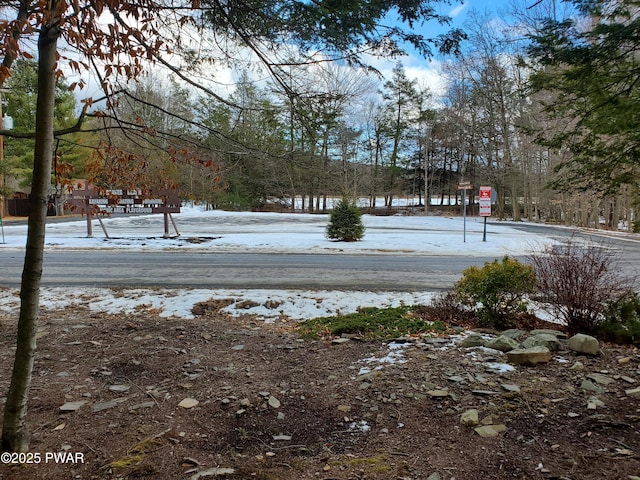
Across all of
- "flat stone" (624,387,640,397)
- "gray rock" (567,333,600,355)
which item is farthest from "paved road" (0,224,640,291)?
"flat stone" (624,387,640,397)

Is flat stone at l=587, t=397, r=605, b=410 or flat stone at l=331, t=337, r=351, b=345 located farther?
flat stone at l=331, t=337, r=351, b=345

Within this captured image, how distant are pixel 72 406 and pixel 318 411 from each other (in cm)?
166

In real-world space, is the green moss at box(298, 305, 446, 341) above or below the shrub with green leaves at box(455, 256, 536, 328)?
below

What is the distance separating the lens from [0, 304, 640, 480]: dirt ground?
217cm

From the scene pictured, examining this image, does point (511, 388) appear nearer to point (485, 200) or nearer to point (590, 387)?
point (590, 387)

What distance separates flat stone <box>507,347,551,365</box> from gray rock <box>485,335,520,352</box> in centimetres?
26

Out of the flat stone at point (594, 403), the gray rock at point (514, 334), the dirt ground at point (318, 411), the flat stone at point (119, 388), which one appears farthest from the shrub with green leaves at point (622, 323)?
the flat stone at point (119, 388)

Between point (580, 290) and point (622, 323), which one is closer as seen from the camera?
point (622, 323)

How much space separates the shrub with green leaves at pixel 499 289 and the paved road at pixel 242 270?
246cm

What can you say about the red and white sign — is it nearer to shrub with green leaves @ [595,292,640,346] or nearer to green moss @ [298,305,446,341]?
shrub with green leaves @ [595,292,640,346]

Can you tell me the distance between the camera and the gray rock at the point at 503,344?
384cm

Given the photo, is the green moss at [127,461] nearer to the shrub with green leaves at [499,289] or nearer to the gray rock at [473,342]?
the gray rock at [473,342]

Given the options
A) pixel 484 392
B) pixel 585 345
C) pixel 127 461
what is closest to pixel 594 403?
pixel 484 392

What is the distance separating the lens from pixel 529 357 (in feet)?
11.5
